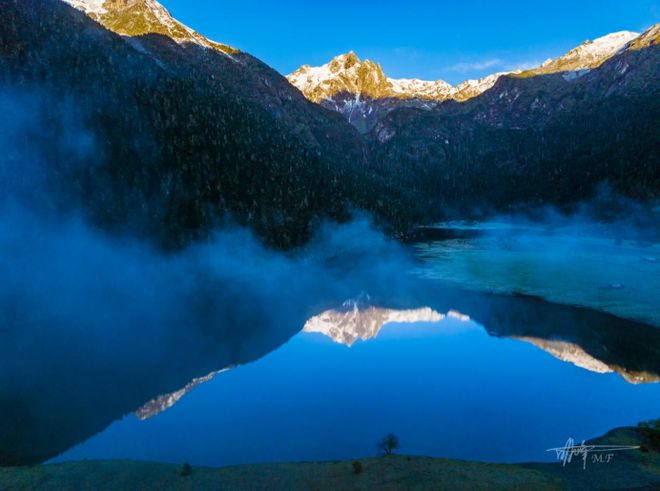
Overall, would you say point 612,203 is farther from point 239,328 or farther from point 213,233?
point 239,328

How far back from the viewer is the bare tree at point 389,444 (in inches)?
1053

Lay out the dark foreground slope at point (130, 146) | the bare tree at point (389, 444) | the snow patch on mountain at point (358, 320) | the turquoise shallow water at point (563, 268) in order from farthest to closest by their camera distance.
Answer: the dark foreground slope at point (130, 146) < the turquoise shallow water at point (563, 268) < the snow patch on mountain at point (358, 320) < the bare tree at point (389, 444)

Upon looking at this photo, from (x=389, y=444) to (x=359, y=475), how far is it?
4.85 meters

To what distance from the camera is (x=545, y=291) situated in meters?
76.7

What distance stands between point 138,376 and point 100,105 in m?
109

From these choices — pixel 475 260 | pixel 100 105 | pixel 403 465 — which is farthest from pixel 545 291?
pixel 100 105

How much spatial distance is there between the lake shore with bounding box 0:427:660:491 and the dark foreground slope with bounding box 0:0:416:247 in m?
85.3

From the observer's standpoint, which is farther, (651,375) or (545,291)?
(545,291)

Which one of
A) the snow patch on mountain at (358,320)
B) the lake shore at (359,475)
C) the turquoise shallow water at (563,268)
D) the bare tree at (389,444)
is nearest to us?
the lake shore at (359,475)

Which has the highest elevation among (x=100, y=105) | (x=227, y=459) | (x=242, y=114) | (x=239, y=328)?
(x=242, y=114)

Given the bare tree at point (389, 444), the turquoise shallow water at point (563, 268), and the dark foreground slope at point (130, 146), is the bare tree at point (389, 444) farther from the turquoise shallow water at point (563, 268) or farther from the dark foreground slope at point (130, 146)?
the dark foreground slope at point (130, 146)
